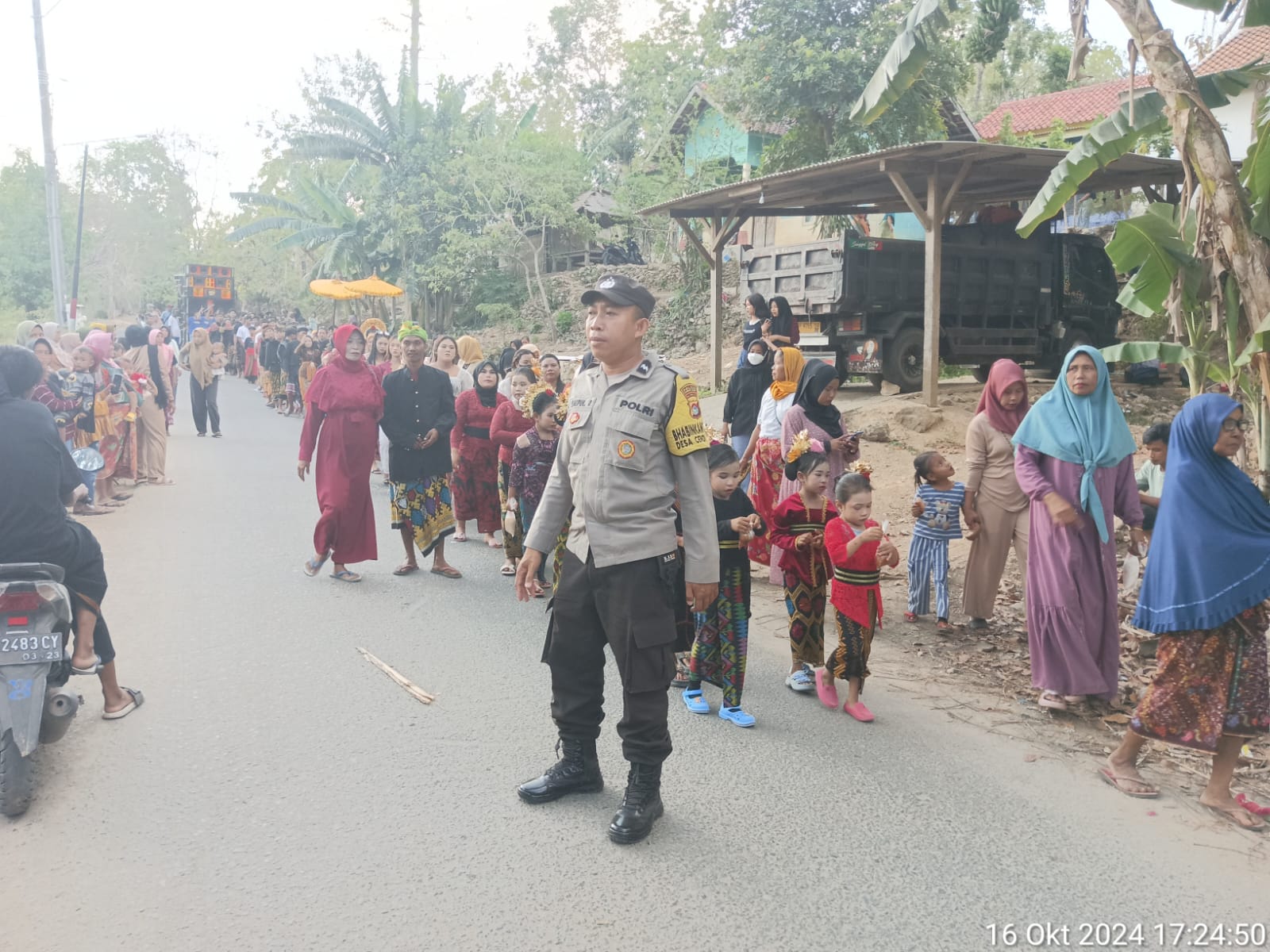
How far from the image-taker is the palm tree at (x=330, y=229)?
3198cm

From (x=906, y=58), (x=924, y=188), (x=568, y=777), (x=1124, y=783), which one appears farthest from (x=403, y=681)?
(x=924, y=188)

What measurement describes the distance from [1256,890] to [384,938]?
293 centimetres

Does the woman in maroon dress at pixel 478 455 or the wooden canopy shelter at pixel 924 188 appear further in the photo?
the wooden canopy shelter at pixel 924 188

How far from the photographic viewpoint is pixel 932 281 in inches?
472

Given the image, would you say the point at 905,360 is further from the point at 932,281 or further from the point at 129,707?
the point at 129,707

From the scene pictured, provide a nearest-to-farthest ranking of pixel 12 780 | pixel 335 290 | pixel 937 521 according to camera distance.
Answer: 1. pixel 12 780
2. pixel 937 521
3. pixel 335 290

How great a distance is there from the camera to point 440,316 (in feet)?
110

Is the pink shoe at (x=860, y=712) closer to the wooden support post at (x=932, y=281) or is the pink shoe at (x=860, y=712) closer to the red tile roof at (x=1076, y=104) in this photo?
the wooden support post at (x=932, y=281)

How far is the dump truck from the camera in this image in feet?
44.0

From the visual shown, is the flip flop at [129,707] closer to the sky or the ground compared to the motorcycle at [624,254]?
closer to the ground

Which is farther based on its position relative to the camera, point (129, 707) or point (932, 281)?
point (932, 281)

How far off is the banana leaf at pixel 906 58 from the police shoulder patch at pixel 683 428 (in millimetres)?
5137

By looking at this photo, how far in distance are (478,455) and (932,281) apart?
245 inches

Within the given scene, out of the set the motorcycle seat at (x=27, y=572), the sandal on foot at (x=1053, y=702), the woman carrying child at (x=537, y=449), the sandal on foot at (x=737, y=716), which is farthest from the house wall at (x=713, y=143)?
the motorcycle seat at (x=27, y=572)
